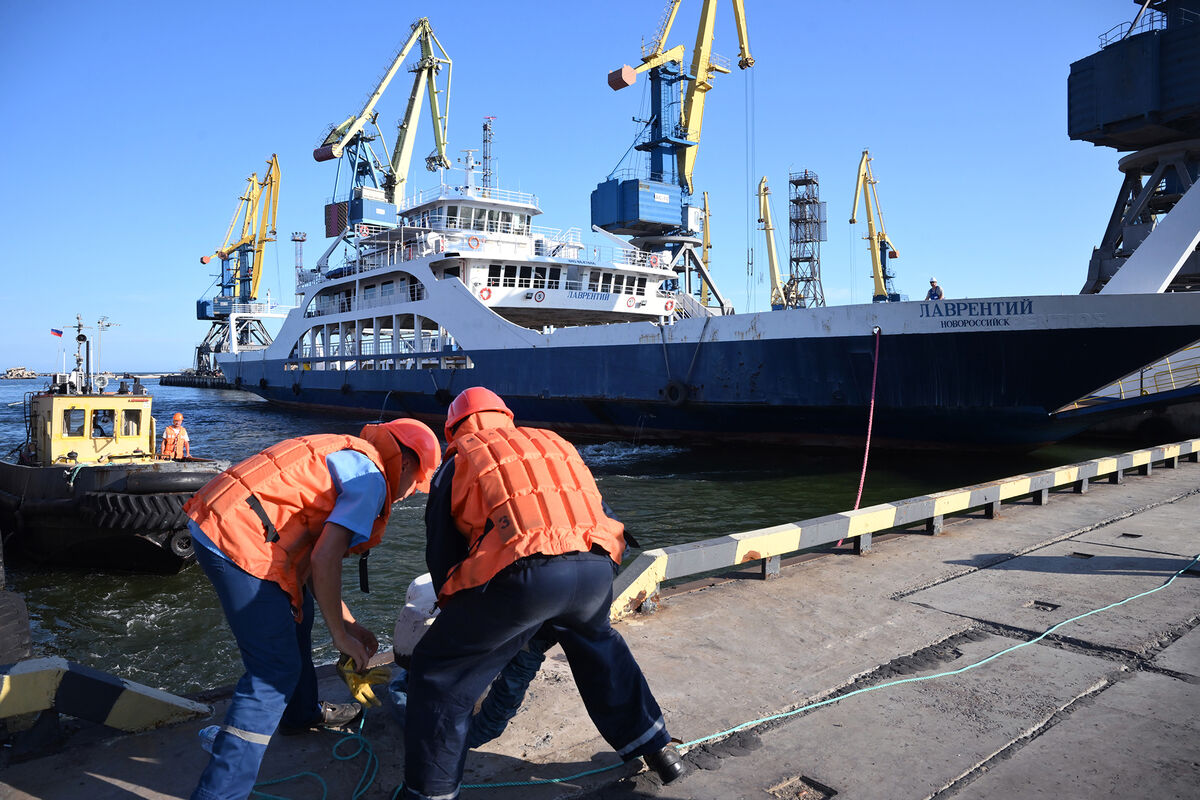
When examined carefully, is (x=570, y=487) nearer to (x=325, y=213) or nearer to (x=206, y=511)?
(x=206, y=511)

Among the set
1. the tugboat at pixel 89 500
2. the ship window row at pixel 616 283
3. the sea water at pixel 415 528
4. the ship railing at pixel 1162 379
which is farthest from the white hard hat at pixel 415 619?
the ship window row at pixel 616 283

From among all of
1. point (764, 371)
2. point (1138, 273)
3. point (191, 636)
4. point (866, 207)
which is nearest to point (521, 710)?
point (191, 636)

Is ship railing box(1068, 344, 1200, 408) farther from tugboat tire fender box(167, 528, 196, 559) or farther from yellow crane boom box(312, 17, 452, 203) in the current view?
yellow crane boom box(312, 17, 452, 203)

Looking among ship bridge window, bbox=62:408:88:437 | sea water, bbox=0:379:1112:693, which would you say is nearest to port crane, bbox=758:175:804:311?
sea water, bbox=0:379:1112:693

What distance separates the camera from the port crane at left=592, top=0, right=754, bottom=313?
2541 cm

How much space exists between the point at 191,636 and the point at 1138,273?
50.8 ft

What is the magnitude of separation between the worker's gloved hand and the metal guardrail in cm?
152

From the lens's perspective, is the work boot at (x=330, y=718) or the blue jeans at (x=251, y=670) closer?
the blue jeans at (x=251, y=670)

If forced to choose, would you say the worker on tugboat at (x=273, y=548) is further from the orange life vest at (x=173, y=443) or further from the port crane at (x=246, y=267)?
the port crane at (x=246, y=267)

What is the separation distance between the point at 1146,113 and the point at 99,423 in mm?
31094

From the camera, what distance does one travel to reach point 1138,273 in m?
13.2

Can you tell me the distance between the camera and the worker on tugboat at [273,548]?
212 cm

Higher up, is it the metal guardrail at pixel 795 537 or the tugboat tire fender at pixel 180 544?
the metal guardrail at pixel 795 537

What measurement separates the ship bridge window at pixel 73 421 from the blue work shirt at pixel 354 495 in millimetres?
8560
